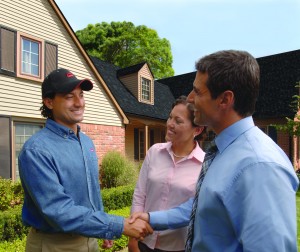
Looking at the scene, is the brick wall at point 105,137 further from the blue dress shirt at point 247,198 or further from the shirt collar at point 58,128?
the blue dress shirt at point 247,198

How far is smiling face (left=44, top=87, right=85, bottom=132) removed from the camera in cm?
260

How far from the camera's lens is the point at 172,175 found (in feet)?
9.40

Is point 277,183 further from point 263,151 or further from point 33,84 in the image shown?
point 33,84

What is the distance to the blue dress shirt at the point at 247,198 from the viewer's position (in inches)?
50.3

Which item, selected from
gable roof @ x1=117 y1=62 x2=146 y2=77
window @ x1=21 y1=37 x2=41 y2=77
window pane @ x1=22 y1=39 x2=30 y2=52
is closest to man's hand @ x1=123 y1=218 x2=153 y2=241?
window @ x1=21 y1=37 x2=41 y2=77

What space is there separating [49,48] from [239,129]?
409 inches

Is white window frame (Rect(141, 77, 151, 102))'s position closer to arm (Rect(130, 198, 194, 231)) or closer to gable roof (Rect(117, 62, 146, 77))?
gable roof (Rect(117, 62, 146, 77))

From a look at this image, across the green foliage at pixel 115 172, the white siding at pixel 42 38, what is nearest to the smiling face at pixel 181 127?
the white siding at pixel 42 38

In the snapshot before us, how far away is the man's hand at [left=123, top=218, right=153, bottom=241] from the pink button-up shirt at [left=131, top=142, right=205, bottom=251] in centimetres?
21

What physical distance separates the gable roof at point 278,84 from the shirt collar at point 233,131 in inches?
762

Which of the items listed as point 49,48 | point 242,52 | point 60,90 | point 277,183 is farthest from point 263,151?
point 49,48

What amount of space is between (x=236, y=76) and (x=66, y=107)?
1539 mm

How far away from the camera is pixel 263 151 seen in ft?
4.65

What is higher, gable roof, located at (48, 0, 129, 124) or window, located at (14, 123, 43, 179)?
gable roof, located at (48, 0, 129, 124)
